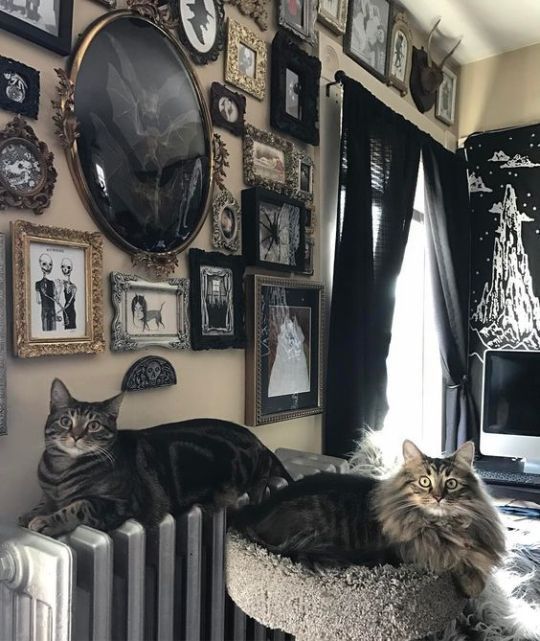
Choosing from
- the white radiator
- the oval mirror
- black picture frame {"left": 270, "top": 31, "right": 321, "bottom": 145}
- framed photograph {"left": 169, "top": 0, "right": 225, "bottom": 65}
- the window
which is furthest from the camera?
the window

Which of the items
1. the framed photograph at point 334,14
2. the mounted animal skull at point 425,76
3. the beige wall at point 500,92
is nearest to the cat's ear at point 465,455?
the framed photograph at point 334,14

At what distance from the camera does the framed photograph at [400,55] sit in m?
2.01

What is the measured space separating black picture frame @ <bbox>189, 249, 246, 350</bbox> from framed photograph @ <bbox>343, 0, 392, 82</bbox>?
934 mm

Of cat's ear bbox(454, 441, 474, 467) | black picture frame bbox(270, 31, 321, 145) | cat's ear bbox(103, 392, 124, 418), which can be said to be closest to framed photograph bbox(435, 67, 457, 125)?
black picture frame bbox(270, 31, 321, 145)

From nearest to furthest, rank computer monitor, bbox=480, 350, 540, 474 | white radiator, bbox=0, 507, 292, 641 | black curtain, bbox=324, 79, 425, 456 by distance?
white radiator, bbox=0, 507, 292, 641, black curtain, bbox=324, 79, 425, 456, computer monitor, bbox=480, 350, 540, 474

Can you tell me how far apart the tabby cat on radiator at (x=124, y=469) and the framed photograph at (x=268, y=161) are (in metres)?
0.65

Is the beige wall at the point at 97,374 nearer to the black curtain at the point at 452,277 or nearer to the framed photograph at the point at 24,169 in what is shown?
the framed photograph at the point at 24,169

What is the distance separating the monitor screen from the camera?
200cm

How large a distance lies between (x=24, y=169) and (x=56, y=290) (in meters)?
0.21

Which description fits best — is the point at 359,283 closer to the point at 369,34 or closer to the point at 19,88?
the point at 369,34

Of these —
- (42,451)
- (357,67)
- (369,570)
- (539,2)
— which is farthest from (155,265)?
(539,2)

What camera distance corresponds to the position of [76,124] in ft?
3.23

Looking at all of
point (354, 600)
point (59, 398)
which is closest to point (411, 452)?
point (354, 600)

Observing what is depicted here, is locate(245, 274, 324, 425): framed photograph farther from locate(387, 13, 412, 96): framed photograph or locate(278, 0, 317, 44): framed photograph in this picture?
locate(387, 13, 412, 96): framed photograph
